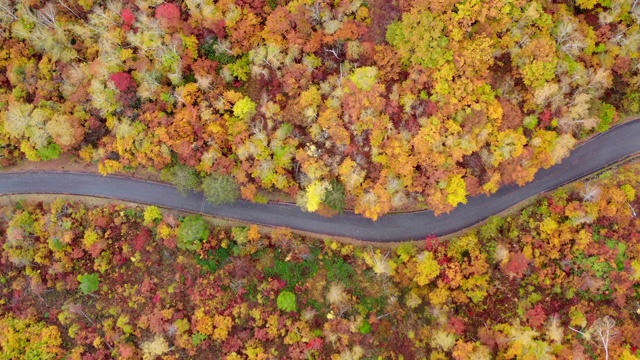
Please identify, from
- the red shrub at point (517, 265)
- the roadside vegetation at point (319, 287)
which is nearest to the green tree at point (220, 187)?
the roadside vegetation at point (319, 287)

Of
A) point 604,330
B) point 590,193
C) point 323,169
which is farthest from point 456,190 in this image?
point 604,330

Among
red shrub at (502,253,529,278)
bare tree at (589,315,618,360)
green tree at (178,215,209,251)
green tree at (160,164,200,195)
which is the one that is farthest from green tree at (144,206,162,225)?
bare tree at (589,315,618,360)

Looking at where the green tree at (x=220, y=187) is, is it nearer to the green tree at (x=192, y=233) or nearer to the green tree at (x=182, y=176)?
the green tree at (x=182, y=176)

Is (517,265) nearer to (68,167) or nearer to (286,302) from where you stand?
(286,302)

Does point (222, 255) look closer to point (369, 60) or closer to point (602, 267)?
point (369, 60)

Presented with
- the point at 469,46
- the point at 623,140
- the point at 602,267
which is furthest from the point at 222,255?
the point at 623,140

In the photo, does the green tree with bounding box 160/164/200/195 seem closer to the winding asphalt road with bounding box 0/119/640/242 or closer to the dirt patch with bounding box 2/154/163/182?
the winding asphalt road with bounding box 0/119/640/242

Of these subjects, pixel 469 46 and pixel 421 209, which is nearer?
pixel 469 46
